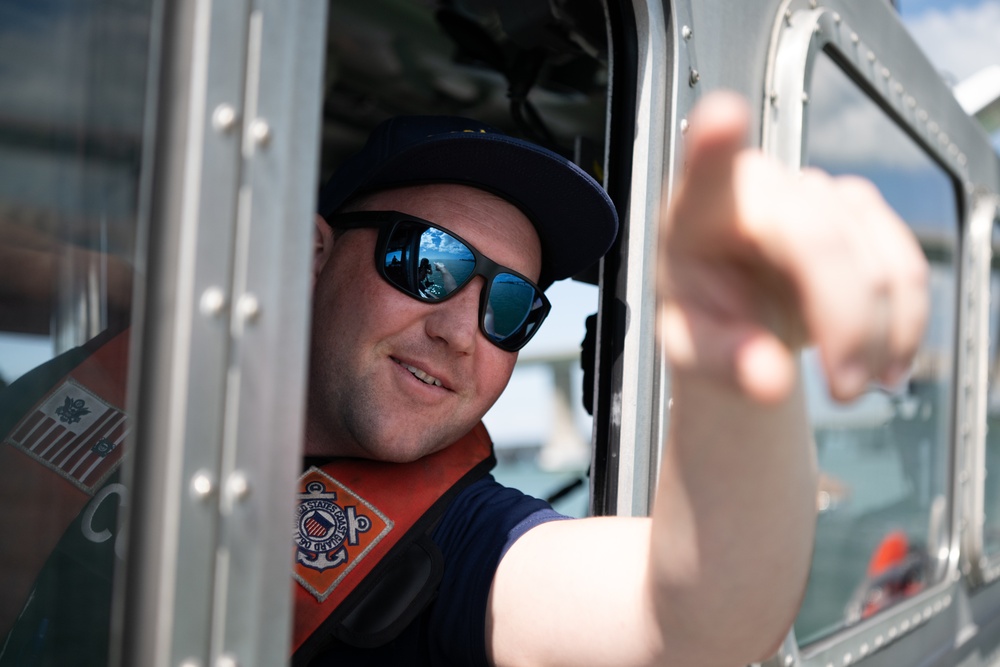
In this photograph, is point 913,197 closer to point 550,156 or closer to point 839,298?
point 550,156

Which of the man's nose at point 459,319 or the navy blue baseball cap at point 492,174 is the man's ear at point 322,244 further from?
the man's nose at point 459,319

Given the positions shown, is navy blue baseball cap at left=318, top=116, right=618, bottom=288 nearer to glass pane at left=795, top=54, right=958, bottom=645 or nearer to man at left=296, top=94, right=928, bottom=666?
man at left=296, top=94, right=928, bottom=666

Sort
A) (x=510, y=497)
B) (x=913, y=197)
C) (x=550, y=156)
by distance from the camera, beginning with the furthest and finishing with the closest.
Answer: (x=913, y=197), (x=550, y=156), (x=510, y=497)

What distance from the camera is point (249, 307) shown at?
0.68 meters

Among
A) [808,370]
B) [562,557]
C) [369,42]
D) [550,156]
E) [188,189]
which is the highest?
[369,42]

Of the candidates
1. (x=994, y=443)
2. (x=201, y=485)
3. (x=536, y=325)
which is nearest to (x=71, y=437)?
(x=201, y=485)

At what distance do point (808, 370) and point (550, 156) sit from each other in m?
0.91

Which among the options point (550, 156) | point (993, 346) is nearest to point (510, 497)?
point (550, 156)

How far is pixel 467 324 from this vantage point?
1.36 meters

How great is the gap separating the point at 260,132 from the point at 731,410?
45 cm

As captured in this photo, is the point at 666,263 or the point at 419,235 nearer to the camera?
the point at 666,263

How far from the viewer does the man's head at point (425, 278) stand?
1350mm

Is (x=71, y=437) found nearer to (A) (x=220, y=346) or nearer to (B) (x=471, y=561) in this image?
(A) (x=220, y=346)

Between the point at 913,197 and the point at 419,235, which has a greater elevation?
the point at 913,197
